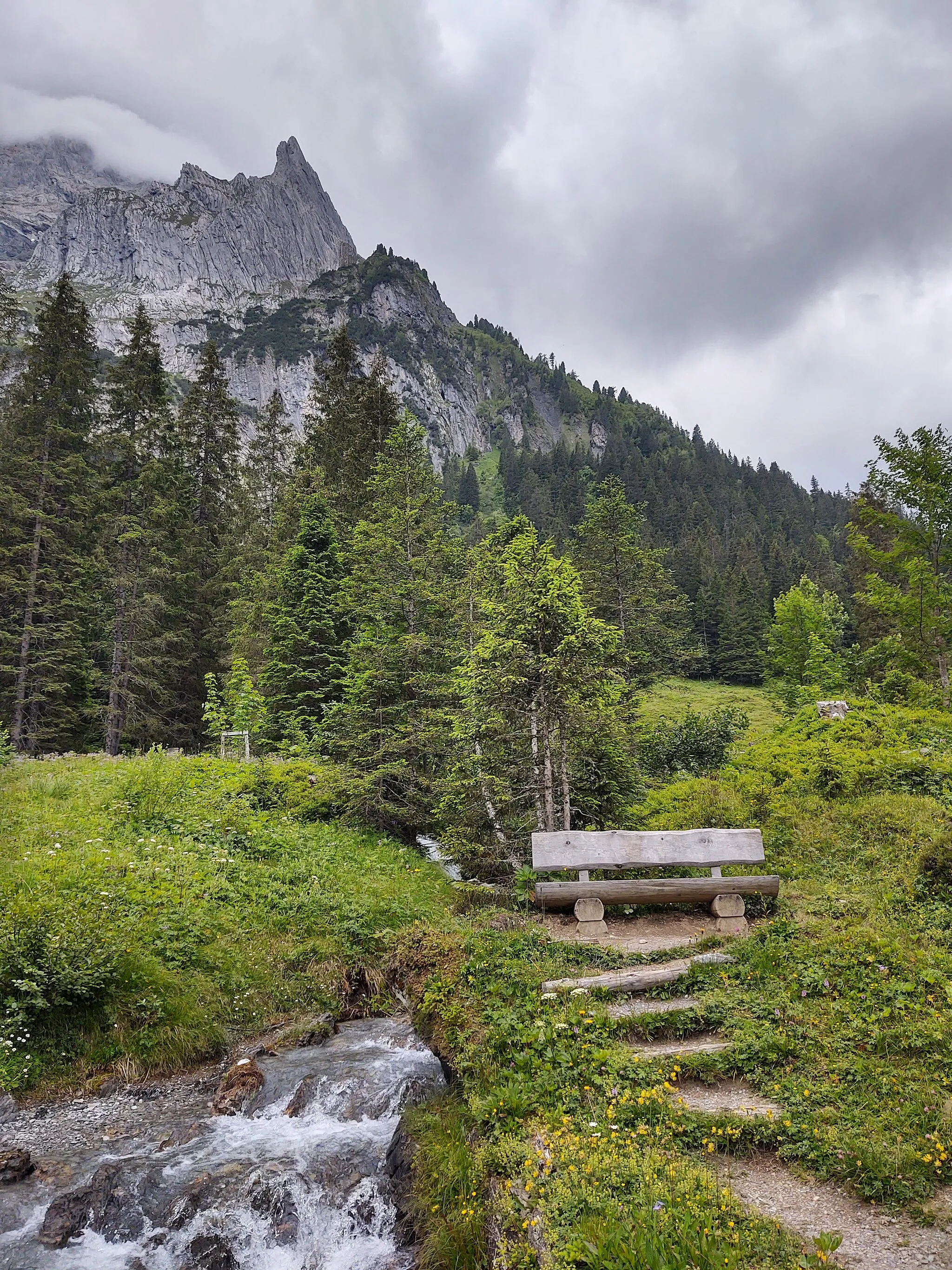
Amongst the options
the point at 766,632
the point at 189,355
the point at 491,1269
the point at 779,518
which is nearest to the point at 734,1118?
the point at 491,1269

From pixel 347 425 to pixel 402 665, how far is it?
68.1 ft

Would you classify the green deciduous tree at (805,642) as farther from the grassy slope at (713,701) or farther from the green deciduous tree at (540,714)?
the green deciduous tree at (540,714)

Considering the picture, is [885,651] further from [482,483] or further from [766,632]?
[482,483]

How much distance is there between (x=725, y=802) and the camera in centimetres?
1338

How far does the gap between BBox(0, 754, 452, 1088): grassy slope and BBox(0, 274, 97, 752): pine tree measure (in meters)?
11.6

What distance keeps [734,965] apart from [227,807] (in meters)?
11.3

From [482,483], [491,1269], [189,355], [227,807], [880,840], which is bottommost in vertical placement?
[491,1269]

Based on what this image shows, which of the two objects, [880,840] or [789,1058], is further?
[880,840]

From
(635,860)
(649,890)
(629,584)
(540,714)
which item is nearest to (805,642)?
(629,584)

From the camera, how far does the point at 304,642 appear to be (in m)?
23.5

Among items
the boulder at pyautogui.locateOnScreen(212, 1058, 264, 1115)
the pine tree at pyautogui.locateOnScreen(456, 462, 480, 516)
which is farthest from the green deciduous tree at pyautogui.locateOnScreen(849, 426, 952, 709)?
the pine tree at pyautogui.locateOnScreen(456, 462, 480, 516)

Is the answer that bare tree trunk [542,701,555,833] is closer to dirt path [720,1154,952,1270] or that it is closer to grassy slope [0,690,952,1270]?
grassy slope [0,690,952,1270]

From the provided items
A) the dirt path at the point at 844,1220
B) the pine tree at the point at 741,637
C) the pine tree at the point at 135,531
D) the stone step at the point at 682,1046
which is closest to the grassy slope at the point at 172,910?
the stone step at the point at 682,1046

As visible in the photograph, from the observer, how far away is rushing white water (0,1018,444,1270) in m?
6.06
